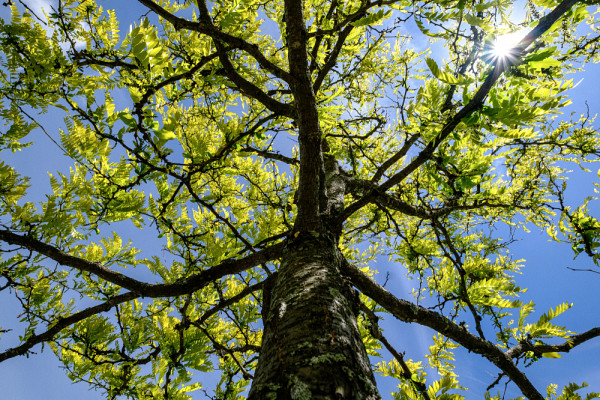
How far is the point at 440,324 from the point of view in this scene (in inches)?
79.1

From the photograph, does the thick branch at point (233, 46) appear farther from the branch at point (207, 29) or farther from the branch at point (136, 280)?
the branch at point (136, 280)

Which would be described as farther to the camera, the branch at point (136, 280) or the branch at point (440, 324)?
the branch at point (440, 324)

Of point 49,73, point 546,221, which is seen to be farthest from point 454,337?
point 49,73

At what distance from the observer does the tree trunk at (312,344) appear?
0.71m

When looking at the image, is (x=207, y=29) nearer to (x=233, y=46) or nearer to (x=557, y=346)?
(x=233, y=46)

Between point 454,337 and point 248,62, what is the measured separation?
10.4ft

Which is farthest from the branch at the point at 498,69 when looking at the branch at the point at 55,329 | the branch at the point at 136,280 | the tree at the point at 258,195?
the branch at the point at 55,329

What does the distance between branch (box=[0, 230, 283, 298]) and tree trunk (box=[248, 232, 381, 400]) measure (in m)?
0.58

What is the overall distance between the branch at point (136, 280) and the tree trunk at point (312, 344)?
577 mm

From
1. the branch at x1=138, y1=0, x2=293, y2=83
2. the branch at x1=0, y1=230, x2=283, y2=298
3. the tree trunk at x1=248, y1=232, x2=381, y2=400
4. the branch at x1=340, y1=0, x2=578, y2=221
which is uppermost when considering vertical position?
the branch at x1=138, y1=0, x2=293, y2=83

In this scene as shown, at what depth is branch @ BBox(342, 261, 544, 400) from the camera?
1962mm

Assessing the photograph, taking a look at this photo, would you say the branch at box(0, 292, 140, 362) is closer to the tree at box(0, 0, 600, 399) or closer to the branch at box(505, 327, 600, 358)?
the tree at box(0, 0, 600, 399)

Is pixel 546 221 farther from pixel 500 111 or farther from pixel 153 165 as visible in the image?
pixel 153 165

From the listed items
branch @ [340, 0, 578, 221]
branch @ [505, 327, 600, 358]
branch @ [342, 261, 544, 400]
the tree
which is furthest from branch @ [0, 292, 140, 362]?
branch @ [505, 327, 600, 358]
